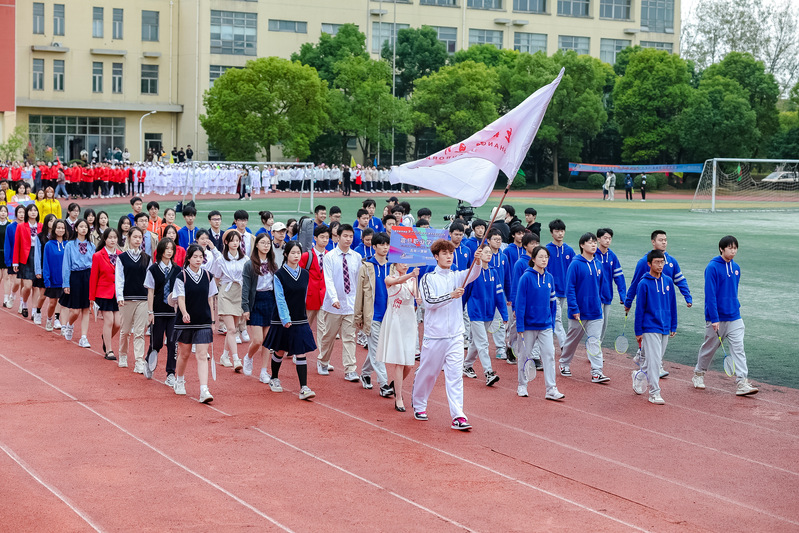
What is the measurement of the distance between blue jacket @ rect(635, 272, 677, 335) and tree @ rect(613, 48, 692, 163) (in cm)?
5741

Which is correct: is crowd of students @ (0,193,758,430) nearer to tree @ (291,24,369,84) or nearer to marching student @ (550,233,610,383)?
marching student @ (550,233,610,383)

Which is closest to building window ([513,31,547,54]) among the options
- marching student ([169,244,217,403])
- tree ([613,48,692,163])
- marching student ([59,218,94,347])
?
tree ([613,48,692,163])

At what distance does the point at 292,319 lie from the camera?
1153 centimetres

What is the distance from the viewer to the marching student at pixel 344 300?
12.5 m

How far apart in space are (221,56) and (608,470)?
6256 centimetres

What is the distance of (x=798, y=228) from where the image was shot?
36.5 meters

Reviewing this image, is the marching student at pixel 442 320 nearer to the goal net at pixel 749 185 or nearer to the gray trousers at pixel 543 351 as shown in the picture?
the gray trousers at pixel 543 351

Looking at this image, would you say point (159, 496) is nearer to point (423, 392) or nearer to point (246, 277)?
point (423, 392)

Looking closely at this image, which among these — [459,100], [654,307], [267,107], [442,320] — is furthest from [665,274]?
[459,100]

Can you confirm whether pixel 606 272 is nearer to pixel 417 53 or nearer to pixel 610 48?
pixel 417 53

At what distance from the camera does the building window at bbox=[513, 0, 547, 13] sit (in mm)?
77938

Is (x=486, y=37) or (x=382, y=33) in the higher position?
(x=486, y=37)

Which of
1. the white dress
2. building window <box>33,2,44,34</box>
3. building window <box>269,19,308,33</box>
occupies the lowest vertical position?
the white dress

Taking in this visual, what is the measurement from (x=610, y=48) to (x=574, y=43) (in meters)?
3.60
